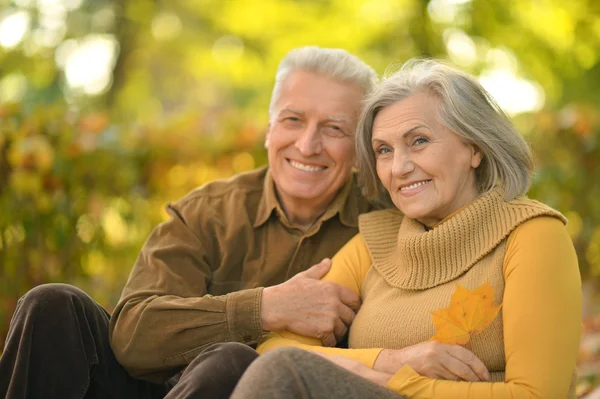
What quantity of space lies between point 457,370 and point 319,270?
2.59 ft

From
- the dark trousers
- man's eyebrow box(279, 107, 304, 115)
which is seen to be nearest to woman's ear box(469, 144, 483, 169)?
man's eyebrow box(279, 107, 304, 115)

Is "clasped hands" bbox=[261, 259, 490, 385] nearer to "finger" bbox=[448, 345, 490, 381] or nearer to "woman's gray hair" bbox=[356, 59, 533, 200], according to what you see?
"finger" bbox=[448, 345, 490, 381]

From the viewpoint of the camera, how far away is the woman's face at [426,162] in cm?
270

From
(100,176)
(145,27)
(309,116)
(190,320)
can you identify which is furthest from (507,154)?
(145,27)

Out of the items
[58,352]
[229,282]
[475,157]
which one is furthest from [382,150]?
[58,352]

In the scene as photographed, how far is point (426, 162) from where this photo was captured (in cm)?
269

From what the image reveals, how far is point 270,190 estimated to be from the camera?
11.0 ft

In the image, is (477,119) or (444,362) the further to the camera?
(477,119)

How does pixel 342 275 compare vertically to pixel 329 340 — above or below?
above

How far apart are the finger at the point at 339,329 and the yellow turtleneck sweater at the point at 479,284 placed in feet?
0.14

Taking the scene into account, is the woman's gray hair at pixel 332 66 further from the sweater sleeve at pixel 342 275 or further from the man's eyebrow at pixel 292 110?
the sweater sleeve at pixel 342 275

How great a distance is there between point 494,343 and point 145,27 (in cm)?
→ 1042

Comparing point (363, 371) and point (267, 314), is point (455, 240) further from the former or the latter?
point (267, 314)

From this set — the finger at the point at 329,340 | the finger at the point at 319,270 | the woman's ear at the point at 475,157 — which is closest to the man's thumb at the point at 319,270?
the finger at the point at 319,270
